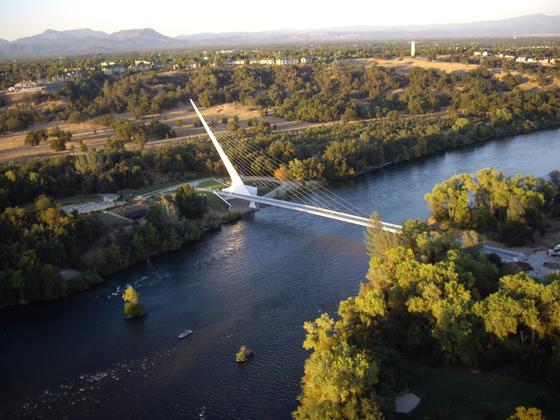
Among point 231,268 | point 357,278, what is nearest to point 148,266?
point 231,268

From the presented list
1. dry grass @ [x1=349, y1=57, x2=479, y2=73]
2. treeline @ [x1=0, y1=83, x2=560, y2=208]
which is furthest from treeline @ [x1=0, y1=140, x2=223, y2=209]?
dry grass @ [x1=349, y1=57, x2=479, y2=73]

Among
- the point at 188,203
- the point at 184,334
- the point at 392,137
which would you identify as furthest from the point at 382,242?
the point at 392,137

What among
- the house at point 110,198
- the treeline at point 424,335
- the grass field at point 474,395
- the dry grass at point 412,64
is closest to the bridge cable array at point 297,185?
the house at point 110,198

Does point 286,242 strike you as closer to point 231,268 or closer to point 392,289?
point 231,268

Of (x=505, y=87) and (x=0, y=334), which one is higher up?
(x=505, y=87)

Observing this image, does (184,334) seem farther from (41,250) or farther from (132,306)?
(41,250)

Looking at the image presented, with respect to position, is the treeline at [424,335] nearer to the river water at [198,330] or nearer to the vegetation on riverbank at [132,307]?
the river water at [198,330]
